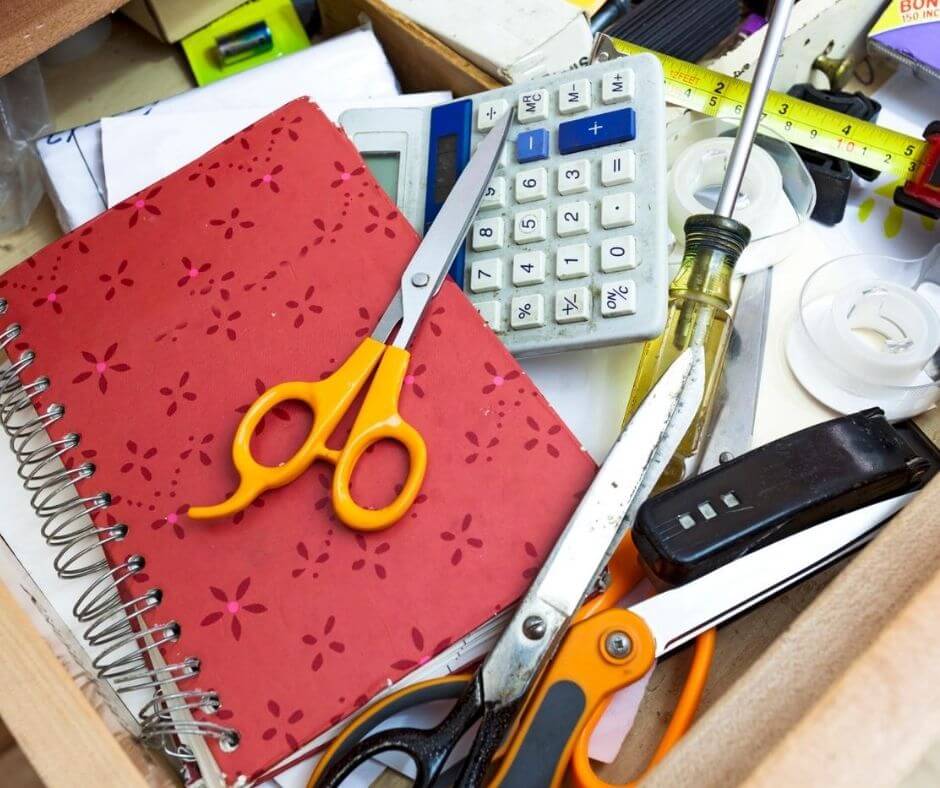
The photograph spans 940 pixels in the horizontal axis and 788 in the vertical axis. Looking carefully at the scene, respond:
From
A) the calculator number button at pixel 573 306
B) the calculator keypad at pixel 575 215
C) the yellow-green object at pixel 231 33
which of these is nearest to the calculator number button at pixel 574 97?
the calculator keypad at pixel 575 215

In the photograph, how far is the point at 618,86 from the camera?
0.44 meters

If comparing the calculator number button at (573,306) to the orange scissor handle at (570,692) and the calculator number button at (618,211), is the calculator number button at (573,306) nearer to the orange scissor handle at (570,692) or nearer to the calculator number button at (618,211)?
the calculator number button at (618,211)

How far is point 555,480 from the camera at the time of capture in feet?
1.17

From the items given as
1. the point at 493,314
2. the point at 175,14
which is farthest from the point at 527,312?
the point at 175,14

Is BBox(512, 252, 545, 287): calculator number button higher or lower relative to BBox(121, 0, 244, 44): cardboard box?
lower

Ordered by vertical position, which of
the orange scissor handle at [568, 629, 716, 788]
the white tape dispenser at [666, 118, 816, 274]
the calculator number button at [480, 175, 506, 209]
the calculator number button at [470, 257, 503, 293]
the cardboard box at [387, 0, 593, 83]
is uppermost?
the cardboard box at [387, 0, 593, 83]

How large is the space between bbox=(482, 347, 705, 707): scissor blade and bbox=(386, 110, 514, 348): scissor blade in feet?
0.34

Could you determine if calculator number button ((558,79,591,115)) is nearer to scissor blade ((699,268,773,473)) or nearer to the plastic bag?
A: scissor blade ((699,268,773,473))

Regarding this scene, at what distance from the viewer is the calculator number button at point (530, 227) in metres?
0.43

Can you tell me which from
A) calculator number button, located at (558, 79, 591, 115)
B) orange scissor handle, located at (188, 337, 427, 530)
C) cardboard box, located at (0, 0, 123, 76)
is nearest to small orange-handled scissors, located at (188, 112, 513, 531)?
orange scissor handle, located at (188, 337, 427, 530)

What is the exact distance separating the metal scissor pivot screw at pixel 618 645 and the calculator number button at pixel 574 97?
26 centimetres

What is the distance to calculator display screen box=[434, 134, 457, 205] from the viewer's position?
0.45 m

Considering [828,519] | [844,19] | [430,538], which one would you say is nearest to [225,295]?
[430,538]

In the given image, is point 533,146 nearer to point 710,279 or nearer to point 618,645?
point 710,279
